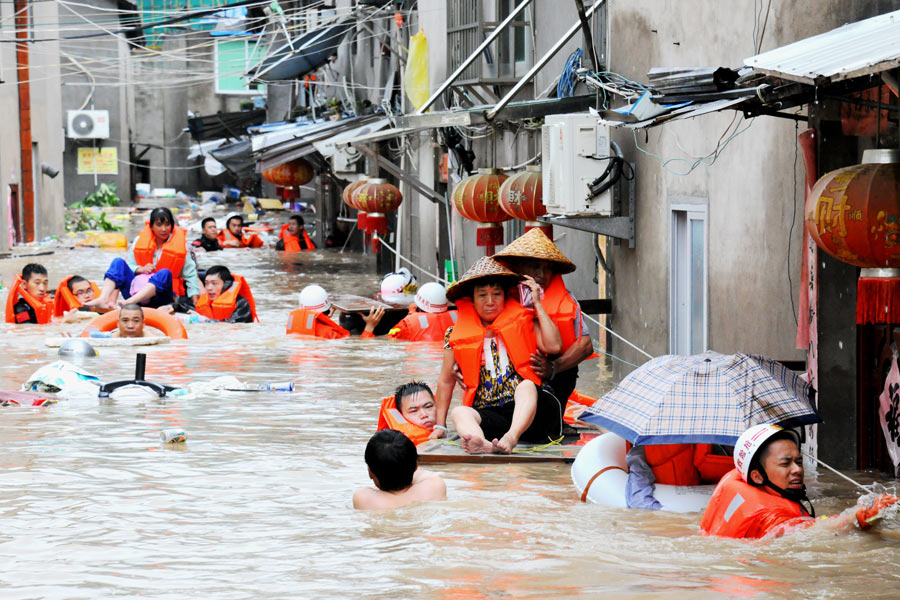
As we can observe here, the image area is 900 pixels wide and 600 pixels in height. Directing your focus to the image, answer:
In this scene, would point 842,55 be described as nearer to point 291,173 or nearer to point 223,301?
point 223,301

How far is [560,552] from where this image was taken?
21.6 ft

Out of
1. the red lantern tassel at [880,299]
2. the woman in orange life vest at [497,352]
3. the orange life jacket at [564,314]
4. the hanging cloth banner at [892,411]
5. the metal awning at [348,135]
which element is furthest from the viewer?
the metal awning at [348,135]

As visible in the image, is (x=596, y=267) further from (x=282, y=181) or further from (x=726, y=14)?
(x=282, y=181)

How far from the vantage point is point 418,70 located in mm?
22422

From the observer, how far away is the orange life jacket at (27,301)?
17.8 metres

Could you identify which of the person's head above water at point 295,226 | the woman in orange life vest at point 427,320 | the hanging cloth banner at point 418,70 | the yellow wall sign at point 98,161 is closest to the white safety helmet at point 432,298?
the woman in orange life vest at point 427,320

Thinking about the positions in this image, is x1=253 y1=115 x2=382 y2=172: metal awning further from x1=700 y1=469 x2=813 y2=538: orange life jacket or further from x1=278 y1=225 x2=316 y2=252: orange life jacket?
x1=700 y1=469 x2=813 y2=538: orange life jacket

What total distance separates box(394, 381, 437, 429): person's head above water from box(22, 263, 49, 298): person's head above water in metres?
9.68

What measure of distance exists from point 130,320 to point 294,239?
19163 millimetres

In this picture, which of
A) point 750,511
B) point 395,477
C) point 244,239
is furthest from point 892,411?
point 244,239

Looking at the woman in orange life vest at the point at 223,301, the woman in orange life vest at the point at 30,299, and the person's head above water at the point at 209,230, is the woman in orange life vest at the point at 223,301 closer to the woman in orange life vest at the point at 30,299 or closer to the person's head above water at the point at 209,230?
the woman in orange life vest at the point at 30,299

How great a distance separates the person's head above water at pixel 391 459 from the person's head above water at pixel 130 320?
9.13 metres

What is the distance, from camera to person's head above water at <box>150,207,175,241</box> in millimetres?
17594

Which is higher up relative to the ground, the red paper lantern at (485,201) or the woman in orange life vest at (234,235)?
the red paper lantern at (485,201)
